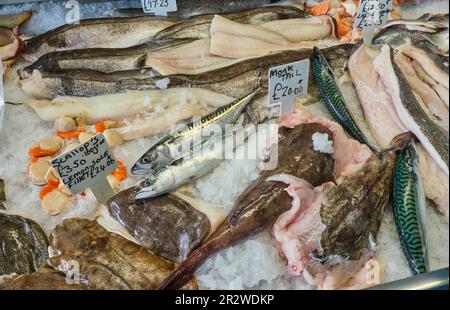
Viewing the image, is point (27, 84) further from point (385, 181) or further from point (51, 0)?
point (385, 181)

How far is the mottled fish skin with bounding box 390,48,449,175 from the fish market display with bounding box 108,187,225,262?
1157mm

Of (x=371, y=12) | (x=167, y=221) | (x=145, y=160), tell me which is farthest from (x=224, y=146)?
(x=371, y=12)

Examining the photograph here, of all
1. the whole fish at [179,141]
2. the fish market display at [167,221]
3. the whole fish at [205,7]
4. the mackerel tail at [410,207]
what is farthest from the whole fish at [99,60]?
the mackerel tail at [410,207]

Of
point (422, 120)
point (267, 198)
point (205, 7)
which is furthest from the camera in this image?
point (205, 7)

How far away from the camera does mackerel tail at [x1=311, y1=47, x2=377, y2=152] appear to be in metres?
2.81

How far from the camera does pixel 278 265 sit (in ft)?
7.40

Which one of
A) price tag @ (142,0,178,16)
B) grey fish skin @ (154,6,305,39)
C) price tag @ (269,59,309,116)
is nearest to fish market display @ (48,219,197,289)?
price tag @ (269,59,309,116)

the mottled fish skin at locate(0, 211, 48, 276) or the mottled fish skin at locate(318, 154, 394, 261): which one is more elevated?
the mottled fish skin at locate(318, 154, 394, 261)

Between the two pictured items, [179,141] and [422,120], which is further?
[179,141]

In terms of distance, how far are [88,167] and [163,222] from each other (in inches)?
19.7

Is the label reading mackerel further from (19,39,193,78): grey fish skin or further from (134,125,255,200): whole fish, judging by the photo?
(19,39,193,78): grey fish skin

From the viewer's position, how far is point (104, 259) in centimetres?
221

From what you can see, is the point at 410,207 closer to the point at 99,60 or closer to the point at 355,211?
the point at 355,211

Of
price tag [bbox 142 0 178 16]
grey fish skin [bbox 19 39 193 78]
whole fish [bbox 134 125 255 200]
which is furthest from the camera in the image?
price tag [bbox 142 0 178 16]
